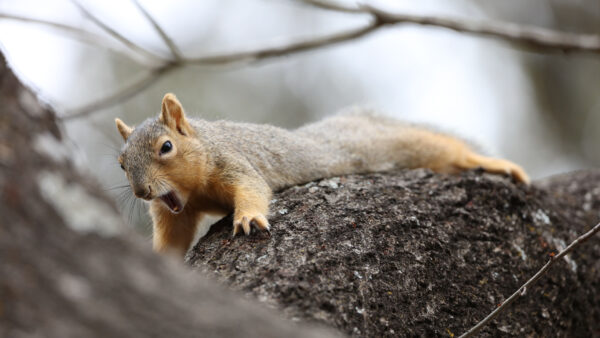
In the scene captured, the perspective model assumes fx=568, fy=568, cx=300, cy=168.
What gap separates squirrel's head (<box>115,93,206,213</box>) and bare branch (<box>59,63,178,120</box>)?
1570mm

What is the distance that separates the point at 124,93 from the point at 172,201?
2.44 meters

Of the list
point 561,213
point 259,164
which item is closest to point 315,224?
point 259,164

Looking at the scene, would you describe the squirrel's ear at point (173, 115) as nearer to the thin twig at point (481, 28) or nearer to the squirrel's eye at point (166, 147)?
the squirrel's eye at point (166, 147)

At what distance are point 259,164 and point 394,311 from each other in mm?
2061

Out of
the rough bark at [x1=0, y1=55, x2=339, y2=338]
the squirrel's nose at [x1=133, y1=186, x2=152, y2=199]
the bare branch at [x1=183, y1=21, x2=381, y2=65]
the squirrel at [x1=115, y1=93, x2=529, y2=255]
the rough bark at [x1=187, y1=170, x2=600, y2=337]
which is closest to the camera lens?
the rough bark at [x1=0, y1=55, x2=339, y2=338]

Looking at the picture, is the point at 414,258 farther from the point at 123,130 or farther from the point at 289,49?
the point at 289,49

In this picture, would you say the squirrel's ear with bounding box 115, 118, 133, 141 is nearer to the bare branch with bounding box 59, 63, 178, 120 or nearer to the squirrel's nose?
the squirrel's nose

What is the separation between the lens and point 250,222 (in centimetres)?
346

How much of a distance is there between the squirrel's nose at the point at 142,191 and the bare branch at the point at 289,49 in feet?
8.74

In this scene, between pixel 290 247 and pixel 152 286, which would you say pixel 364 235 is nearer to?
pixel 290 247

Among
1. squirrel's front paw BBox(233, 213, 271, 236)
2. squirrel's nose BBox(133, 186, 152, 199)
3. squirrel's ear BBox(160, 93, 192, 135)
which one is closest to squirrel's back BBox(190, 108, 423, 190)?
squirrel's ear BBox(160, 93, 192, 135)

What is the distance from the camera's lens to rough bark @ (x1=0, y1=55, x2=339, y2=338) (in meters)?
1.41

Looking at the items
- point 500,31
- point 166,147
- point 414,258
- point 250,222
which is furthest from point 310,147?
point 500,31

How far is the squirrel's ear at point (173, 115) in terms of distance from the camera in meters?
4.29
